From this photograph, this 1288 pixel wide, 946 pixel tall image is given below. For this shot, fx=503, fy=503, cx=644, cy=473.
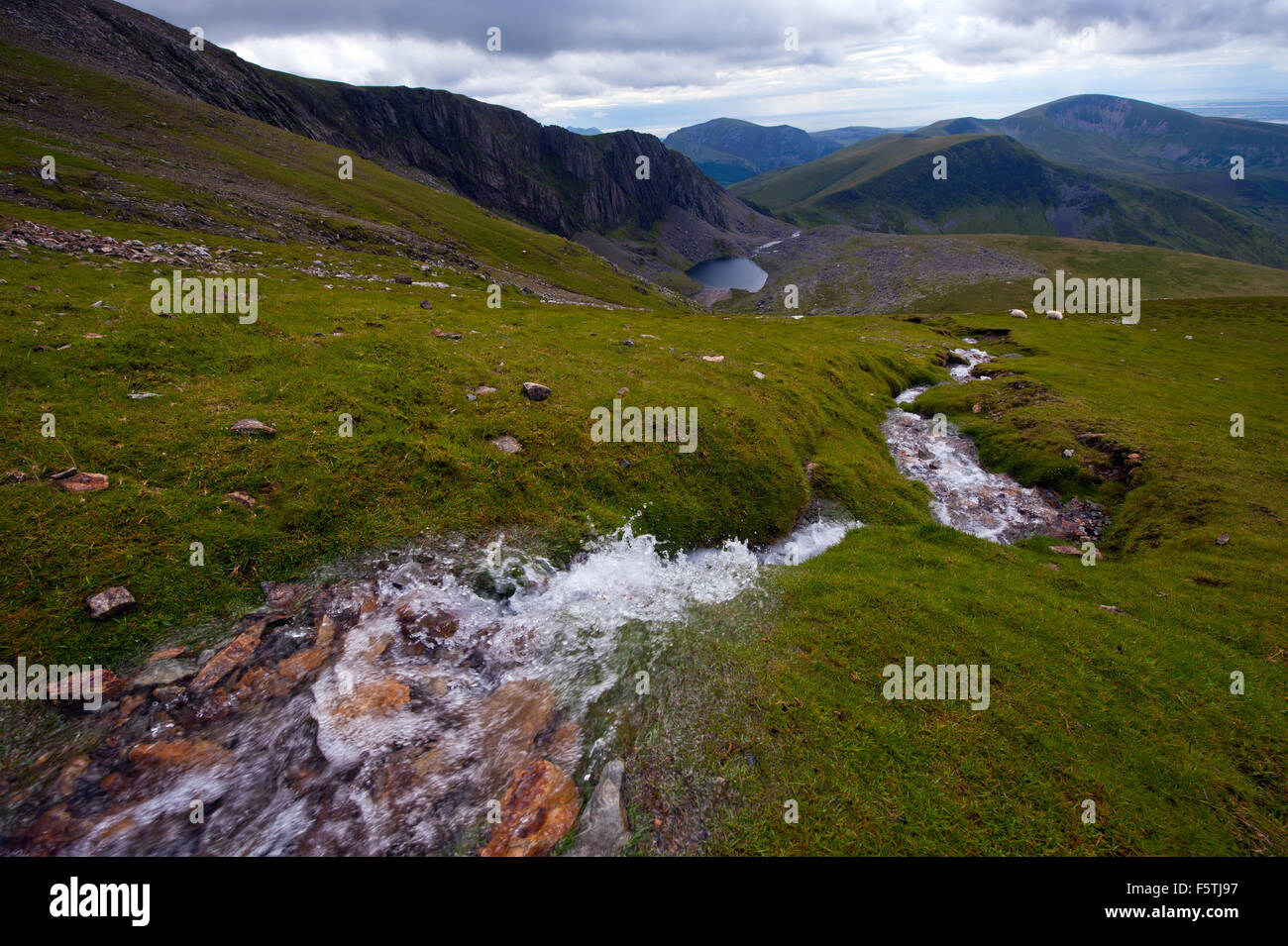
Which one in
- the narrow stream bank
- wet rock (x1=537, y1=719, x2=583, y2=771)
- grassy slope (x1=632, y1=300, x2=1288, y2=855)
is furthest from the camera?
the narrow stream bank

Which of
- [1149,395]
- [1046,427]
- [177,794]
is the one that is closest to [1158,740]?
[177,794]

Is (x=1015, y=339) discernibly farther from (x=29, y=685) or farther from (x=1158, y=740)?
(x=29, y=685)

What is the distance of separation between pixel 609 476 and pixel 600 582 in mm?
4586

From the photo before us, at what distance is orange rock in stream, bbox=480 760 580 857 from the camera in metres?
7.61

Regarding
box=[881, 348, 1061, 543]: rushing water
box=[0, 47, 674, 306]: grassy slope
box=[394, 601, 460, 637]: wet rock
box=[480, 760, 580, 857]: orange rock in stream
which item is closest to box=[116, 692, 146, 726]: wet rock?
box=[394, 601, 460, 637]: wet rock

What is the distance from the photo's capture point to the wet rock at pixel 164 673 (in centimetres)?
892

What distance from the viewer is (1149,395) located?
3828 cm

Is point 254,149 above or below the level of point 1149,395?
above

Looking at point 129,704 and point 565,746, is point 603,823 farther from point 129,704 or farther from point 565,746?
point 129,704

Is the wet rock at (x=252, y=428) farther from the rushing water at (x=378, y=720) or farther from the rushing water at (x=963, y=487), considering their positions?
the rushing water at (x=963, y=487)

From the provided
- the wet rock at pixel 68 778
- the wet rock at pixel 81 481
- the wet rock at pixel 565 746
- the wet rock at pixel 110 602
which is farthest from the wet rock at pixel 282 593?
the wet rock at pixel 565 746

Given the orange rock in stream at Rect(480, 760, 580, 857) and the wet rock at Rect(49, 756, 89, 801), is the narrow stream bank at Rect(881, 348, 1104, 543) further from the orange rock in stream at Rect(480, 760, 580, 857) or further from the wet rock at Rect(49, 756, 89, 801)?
the wet rock at Rect(49, 756, 89, 801)

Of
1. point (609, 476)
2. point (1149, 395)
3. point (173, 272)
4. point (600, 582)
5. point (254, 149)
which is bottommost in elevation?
point (600, 582)

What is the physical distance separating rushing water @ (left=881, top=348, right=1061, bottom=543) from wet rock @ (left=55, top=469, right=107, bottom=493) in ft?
92.8
